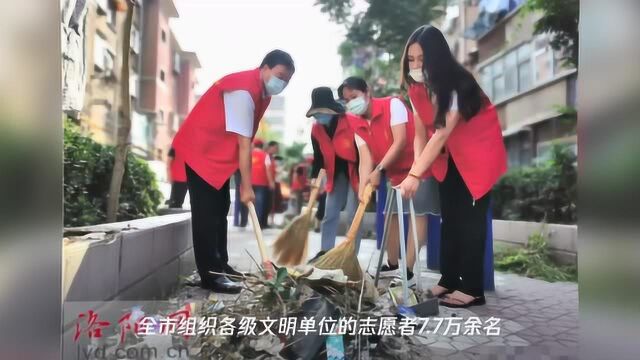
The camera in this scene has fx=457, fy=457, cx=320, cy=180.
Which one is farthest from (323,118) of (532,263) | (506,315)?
(532,263)

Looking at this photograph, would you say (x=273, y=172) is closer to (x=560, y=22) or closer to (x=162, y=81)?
(x=162, y=81)

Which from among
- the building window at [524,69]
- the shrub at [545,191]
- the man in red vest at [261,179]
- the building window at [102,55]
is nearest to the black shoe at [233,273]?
the man in red vest at [261,179]

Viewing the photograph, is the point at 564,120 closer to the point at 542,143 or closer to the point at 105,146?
the point at 542,143

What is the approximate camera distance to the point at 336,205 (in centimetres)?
231

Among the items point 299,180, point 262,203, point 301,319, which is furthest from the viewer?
point 299,180

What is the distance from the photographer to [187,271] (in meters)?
2.07

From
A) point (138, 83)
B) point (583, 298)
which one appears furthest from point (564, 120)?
point (138, 83)

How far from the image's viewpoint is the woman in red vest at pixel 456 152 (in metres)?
2.02

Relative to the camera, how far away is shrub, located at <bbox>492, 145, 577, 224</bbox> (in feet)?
12.0

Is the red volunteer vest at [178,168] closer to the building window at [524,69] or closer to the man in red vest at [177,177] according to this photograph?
the man in red vest at [177,177]

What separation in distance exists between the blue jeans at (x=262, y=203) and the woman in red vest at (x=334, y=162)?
0.95 ft

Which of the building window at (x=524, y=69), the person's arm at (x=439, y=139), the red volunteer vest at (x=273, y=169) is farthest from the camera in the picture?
the building window at (x=524, y=69)

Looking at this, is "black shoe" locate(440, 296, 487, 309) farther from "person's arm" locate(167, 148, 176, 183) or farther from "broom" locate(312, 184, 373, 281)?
"person's arm" locate(167, 148, 176, 183)

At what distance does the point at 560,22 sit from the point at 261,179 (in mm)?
2358
